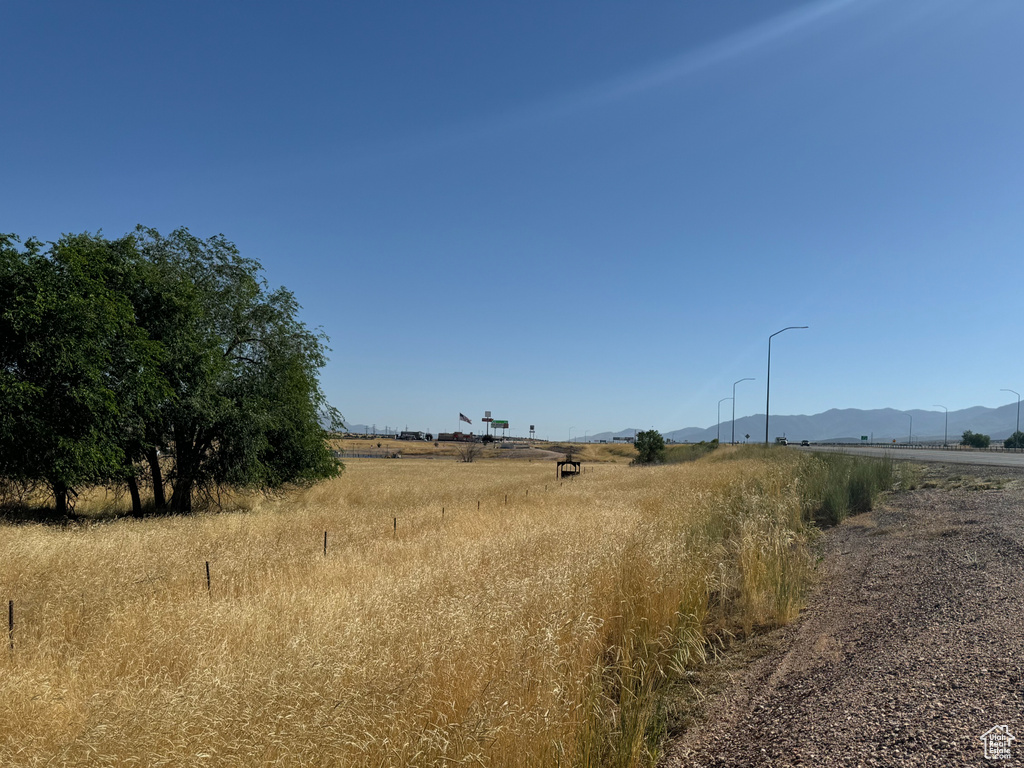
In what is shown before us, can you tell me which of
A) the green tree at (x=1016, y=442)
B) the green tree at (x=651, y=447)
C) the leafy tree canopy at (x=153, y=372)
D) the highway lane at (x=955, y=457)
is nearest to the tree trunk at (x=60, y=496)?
the leafy tree canopy at (x=153, y=372)

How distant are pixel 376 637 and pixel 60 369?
15.9 m

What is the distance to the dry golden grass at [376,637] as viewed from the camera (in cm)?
432

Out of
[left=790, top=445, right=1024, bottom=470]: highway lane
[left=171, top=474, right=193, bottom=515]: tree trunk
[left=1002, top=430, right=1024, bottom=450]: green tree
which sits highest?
[left=1002, top=430, right=1024, bottom=450]: green tree

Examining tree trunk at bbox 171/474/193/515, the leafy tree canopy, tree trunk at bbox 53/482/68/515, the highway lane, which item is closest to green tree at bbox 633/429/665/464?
the highway lane

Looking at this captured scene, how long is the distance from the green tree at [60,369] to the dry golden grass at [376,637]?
302 cm

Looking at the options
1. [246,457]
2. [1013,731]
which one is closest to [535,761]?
[1013,731]

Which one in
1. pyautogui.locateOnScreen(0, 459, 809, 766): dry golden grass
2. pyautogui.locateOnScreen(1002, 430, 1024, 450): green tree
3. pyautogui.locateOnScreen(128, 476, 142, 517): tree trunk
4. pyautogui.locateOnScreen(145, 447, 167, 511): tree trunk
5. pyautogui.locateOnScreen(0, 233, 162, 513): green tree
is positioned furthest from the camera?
pyautogui.locateOnScreen(1002, 430, 1024, 450): green tree

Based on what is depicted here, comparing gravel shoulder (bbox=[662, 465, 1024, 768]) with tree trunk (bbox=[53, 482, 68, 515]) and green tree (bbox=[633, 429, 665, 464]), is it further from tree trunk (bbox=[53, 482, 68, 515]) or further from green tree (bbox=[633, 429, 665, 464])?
green tree (bbox=[633, 429, 665, 464])

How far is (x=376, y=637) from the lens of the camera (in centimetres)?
593

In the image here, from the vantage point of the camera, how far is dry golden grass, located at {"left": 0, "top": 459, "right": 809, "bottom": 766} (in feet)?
14.2

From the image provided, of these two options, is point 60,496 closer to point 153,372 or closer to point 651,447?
point 153,372

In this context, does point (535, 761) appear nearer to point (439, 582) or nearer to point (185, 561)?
point (439, 582)

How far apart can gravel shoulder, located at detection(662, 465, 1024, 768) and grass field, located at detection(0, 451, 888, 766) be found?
0.60 metres

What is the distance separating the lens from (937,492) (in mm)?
18094
